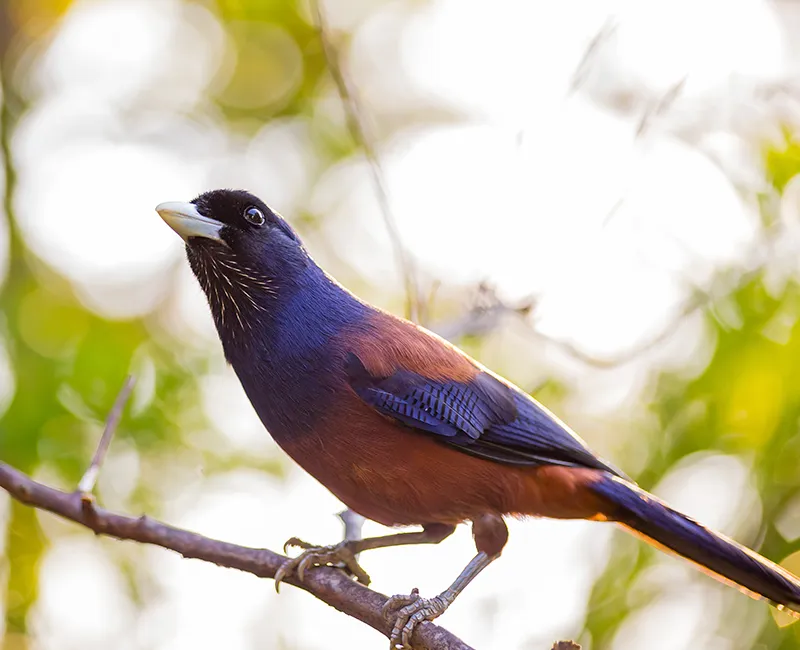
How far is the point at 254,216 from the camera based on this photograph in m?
4.25

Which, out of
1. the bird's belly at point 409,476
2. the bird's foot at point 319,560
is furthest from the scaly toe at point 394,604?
the bird's foot at point 319,560

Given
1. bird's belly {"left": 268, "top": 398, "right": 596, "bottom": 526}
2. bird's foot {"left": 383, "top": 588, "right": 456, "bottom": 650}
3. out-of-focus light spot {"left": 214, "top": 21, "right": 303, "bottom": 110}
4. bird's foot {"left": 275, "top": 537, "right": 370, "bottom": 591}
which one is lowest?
bird's foot {"left": 275, "top": 537, "right": 370, "bottom": 591}

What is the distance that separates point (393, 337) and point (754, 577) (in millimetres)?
1615

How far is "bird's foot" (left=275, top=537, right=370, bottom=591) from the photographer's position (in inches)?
153

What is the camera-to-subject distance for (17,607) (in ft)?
17.1

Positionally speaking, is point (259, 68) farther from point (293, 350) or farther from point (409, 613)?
point (409, 613)

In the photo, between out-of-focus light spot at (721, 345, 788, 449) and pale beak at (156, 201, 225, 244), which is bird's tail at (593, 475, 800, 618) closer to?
out-of-focus light spot at (721, 345, 788, 449)

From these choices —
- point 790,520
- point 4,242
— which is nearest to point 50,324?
point 4,242

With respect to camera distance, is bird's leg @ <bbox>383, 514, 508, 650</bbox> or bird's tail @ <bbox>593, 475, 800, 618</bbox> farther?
bird's tail @ <bbox>593, 475, 800, 618</bbox>

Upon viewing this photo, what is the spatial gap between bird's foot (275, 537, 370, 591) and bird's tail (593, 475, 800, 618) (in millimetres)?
1014

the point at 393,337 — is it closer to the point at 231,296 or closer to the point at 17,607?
the point at 231,296

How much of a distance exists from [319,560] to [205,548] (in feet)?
1.81

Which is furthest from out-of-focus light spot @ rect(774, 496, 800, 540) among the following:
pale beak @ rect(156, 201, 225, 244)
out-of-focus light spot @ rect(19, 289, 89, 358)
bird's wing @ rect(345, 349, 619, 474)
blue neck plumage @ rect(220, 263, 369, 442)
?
out-of-focus light spot @ rect(19, 289, 89, 358)

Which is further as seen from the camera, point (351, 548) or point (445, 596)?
point (351, 548)
